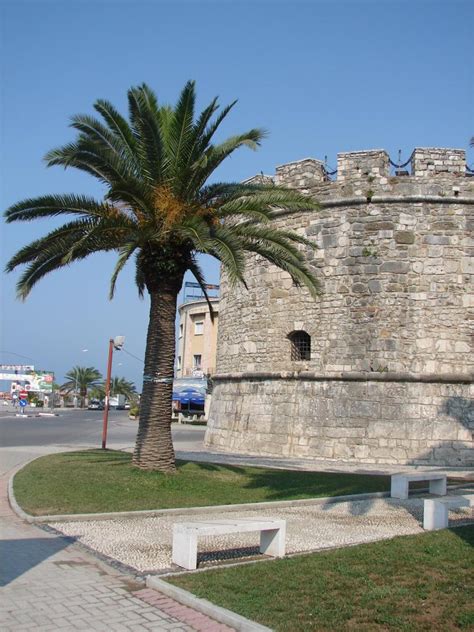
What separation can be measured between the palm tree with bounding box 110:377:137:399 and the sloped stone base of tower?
219 ft

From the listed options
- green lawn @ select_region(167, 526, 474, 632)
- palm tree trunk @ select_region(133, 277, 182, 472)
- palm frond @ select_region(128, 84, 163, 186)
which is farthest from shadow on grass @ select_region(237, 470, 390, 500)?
palm frond @ select_region(128, 84, 163, 186)

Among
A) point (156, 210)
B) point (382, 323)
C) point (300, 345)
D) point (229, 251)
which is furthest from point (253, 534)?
point (300, 345)

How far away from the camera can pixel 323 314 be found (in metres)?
16.1

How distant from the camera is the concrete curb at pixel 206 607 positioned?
4.12 meters

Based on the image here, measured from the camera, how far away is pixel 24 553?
605cm

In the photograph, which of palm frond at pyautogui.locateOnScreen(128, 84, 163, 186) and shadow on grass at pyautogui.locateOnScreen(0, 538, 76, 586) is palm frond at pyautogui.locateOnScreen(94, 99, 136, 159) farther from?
shadow on grass at pyautogui.locateOnScreen(0, 538, 76, 586)

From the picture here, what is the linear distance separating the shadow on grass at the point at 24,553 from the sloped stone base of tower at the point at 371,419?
9676mm

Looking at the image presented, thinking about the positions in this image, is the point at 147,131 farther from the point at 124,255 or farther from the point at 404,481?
the point at 404,481

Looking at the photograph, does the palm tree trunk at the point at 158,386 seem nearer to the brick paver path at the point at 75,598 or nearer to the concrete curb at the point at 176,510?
the concrete curb at the point at 176,510

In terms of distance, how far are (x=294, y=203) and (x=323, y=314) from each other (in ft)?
16.6

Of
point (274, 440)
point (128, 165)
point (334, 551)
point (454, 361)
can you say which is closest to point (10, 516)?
point (334, 551)

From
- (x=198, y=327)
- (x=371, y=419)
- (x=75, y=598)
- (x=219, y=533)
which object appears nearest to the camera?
(x=75, y=598)

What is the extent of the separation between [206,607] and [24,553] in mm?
2392

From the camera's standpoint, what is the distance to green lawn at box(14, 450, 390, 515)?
8.88 metres
